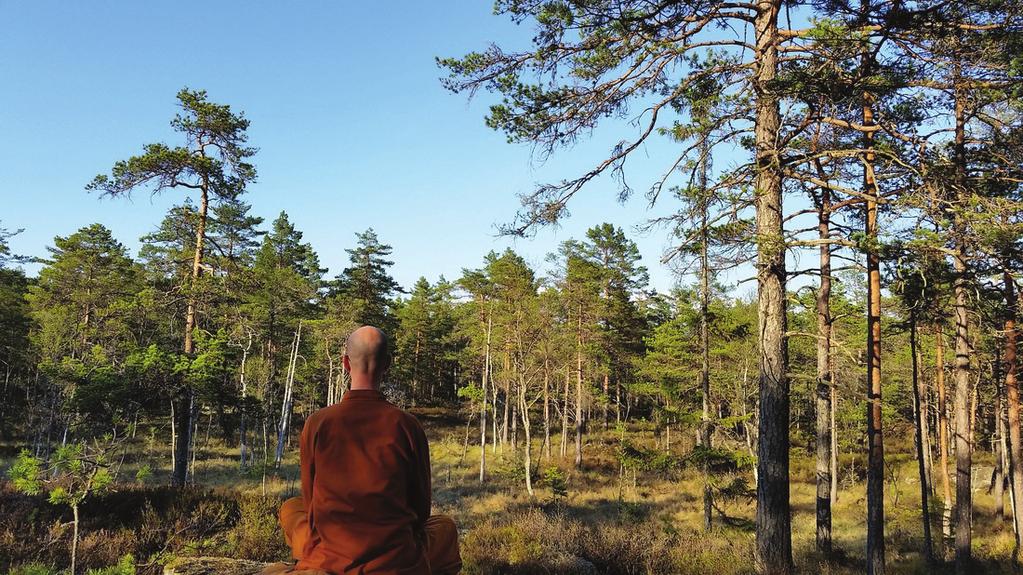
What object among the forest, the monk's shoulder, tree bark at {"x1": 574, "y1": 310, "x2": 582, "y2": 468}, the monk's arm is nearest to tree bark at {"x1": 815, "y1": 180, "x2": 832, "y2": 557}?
the forest

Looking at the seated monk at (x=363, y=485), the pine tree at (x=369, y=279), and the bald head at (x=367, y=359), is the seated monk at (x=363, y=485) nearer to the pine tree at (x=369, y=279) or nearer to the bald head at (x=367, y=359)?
the bald head at (x=367, y=359)

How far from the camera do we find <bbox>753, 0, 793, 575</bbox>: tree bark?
21.1ft

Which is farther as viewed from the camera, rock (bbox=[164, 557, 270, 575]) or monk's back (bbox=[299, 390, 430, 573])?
rock (bbox=[164, 557, 270, 575])

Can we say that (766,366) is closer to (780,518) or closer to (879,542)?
(780,518)

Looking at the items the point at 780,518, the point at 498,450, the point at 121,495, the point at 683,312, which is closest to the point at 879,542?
the point at 780,518

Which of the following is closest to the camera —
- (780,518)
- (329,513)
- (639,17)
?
(329,513)

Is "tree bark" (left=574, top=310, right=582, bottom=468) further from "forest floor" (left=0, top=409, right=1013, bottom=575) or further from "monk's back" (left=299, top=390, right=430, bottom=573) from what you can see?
"monk's back" (left=299, top=390, right=430, bottom=573)

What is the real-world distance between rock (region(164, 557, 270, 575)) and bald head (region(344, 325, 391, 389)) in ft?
12.7

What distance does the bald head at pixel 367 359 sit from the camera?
8.40ft

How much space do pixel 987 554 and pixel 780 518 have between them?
13.7m

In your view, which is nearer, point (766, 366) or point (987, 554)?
point (766, 366)

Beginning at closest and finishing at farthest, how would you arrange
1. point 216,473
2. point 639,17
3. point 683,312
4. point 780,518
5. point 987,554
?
point 780,518
point 639,17
point 987,554
point 683,312
point 216,473

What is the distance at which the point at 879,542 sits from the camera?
26.3 feet

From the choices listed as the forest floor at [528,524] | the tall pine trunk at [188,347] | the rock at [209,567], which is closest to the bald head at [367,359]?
the rock at [209,567]
